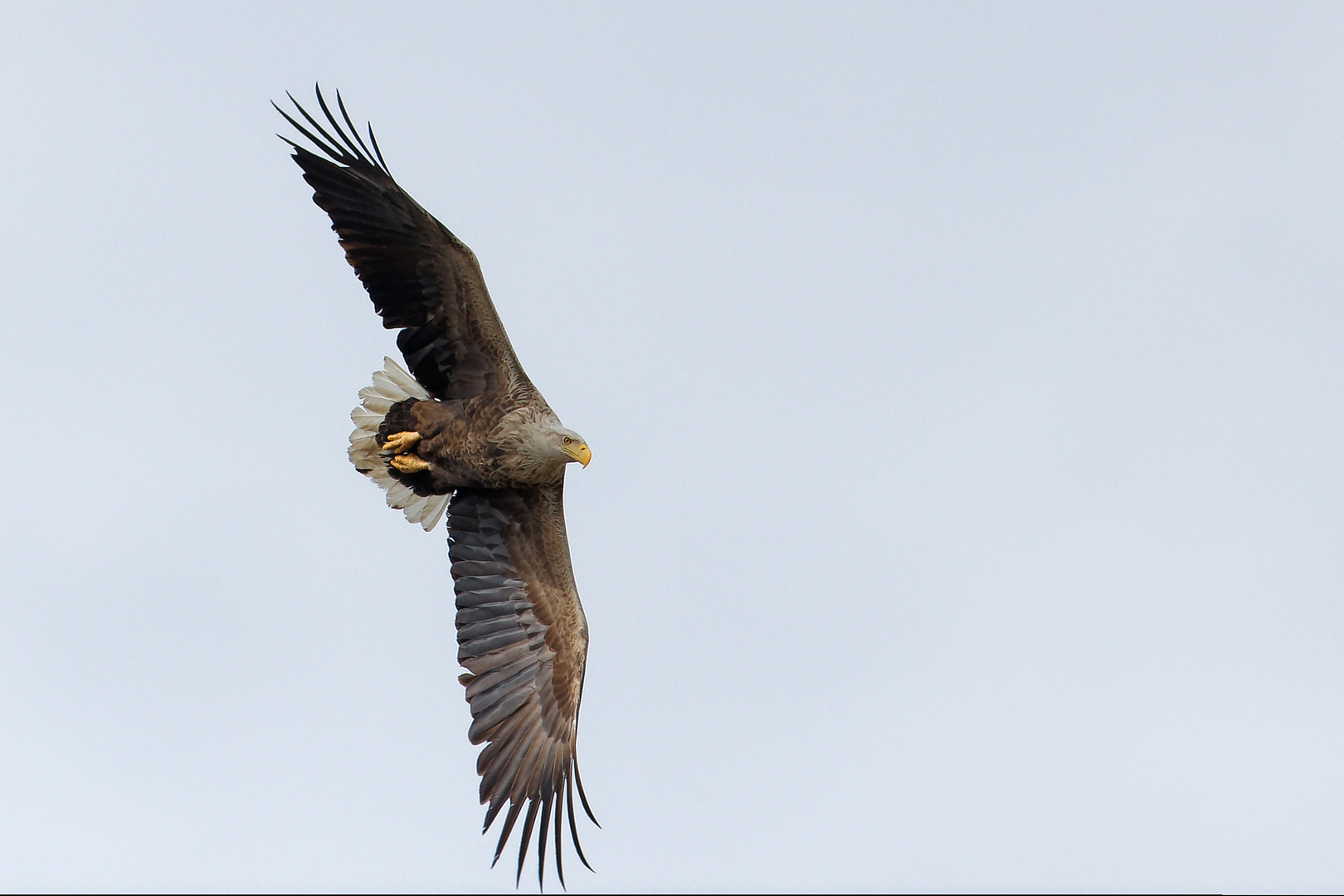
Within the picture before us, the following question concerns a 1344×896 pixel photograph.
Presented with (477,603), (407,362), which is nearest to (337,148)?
(407,362)

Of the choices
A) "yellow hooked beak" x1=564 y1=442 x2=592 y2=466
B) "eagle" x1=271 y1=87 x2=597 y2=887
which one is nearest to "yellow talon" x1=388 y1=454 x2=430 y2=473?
"eagle" x1=271 y1=87 x2=597 y2=887

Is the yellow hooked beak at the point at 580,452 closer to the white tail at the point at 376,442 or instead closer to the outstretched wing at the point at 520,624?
the outstretched wing at the point at 520,624

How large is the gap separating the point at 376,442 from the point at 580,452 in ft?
5.45

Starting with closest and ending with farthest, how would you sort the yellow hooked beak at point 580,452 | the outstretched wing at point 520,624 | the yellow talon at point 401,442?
the yellow hooked beak at point 580,452 < the yellow talon at point 401,442 < the outstretched wing at point 520,624

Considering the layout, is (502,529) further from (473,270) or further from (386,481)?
(473,270)

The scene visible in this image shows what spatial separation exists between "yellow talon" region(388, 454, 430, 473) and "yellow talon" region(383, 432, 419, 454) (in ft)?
0.12

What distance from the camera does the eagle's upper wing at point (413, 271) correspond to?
32.3 feet

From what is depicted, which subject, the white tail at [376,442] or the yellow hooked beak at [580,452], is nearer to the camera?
the yellow hooked beak at [580,452]

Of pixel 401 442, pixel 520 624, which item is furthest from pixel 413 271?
pixel 520 624

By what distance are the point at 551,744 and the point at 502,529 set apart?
4.51 ft

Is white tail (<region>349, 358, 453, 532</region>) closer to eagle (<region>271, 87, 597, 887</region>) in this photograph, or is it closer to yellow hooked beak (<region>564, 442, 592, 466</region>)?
eagle (<region>271, 87, 597, 887</region>)

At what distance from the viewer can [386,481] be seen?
10.9 metres

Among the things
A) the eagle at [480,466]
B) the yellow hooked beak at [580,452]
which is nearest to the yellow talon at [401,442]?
the eagle at [480,466]

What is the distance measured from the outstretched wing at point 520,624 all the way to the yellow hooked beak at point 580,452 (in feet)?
2.88
